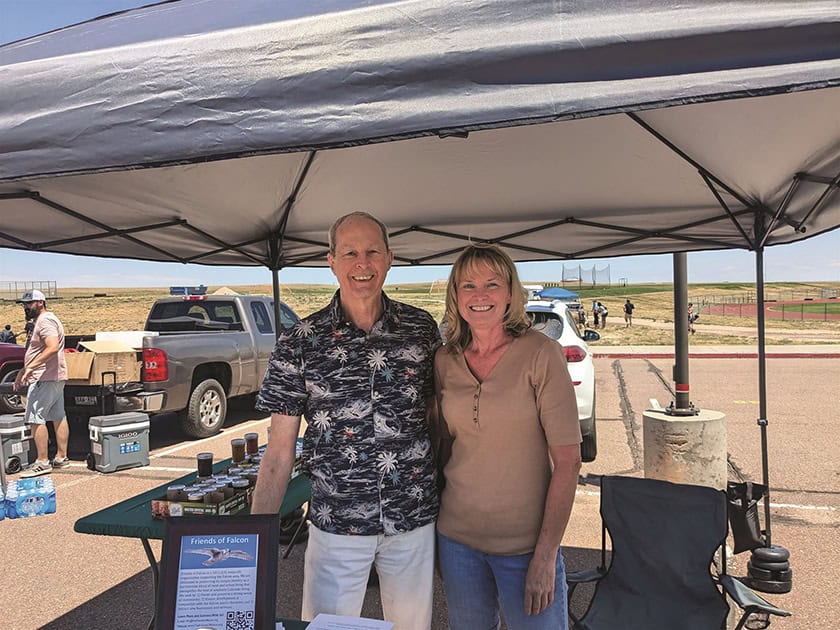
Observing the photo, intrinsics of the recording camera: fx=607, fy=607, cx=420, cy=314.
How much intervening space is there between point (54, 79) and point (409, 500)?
1.51 meters

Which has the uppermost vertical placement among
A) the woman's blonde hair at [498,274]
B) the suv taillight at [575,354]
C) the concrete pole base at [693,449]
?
the woman's blonde hair at [498,274]

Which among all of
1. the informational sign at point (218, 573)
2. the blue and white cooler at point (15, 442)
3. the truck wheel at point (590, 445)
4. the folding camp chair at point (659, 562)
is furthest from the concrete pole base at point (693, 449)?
the blue and white cooler at point (15, 442)

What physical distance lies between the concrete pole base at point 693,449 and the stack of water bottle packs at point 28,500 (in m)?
5.27

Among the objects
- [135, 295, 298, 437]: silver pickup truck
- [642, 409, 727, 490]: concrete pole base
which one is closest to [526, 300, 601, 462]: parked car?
[642, 409, 727, 490]: concrete pole base

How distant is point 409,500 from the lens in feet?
6.34

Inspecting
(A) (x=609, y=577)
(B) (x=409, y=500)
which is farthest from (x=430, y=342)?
(A) (x=609, y=577)

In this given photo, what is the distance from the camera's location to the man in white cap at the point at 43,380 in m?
6.39

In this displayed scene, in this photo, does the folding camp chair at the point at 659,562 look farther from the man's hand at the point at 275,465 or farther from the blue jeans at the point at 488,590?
the man's hand at the point at 275,465

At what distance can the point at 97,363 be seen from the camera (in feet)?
23.1

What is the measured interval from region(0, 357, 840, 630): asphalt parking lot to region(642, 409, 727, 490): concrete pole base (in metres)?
0.55

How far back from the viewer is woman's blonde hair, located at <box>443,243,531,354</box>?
1981 mm

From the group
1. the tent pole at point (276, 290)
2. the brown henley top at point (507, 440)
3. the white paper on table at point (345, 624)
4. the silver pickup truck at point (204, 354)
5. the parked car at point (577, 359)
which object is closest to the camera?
the white paper on table at point (345, 624)

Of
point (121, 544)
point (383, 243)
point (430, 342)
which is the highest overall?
point (383, 243)

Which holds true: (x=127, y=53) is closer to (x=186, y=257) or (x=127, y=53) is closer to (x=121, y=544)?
(x=186, y=257)
